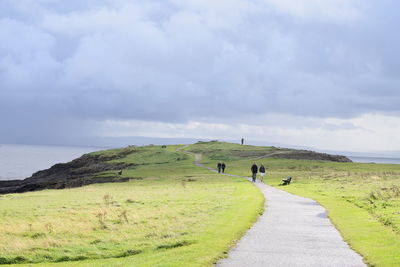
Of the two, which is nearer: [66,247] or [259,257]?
[259,257]

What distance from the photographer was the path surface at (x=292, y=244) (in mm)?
15688

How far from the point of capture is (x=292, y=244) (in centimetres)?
1867

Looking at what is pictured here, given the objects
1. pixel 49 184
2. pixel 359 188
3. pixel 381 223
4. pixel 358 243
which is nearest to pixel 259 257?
pixel 358 243

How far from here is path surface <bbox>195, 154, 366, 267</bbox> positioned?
15688 mm

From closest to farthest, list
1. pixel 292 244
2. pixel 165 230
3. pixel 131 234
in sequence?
pixel 292 244
pixel 131 234
pixel 165 230

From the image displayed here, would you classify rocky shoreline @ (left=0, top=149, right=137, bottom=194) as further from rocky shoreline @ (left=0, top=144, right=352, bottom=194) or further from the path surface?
the path surface

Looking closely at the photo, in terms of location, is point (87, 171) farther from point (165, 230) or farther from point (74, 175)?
point (165, 230)

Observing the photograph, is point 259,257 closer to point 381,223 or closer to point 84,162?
point 381,223

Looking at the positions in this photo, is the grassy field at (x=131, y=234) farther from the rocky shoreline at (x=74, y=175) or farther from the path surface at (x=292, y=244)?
the rocky shoreline at (x=74, y=175)

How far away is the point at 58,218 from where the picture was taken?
1168 inches

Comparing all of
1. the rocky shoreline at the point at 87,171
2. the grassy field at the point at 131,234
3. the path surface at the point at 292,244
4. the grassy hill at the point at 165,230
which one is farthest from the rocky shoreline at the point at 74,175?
the path surface at the point at 292,244

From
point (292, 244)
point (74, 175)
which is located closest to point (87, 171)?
point (74, 175)

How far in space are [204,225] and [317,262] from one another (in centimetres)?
865

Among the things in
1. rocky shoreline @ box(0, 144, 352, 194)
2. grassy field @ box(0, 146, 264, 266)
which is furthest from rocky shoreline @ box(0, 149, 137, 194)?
grassy field @ box(0, 146, 264, 266)
